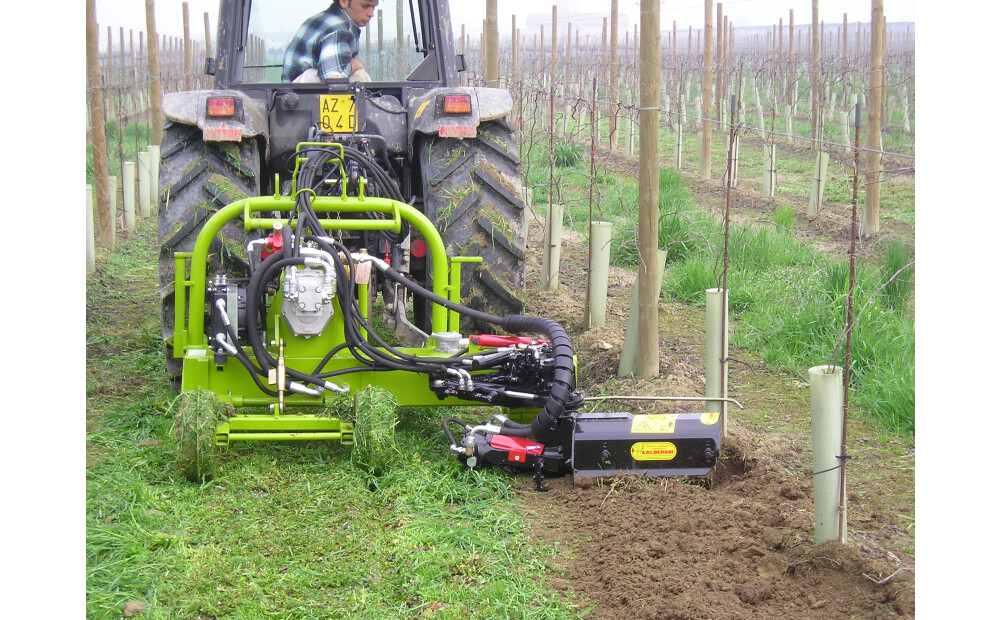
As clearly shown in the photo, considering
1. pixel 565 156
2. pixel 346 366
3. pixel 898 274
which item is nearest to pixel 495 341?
pixel 346 366

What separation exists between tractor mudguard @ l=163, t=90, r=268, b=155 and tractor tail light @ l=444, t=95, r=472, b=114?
33.9 inches

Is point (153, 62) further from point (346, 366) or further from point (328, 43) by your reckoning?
point (346, 366)

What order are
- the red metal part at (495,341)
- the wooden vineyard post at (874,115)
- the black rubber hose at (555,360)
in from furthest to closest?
the wooden vineyard post at (874,115)
the red metal part at (495,341)
the black rubber hose at (555,360)

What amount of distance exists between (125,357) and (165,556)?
104 inches

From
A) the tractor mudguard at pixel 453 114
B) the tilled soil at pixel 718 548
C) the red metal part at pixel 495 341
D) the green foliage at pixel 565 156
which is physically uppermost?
the green foliage at pixel 565 156

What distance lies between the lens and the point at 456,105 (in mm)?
4824

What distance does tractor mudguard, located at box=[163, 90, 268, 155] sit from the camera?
4652 mm

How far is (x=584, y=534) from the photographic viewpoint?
3.62 meters

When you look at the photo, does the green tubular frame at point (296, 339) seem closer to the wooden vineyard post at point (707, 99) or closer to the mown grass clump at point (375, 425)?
the mown grass clump at point (375, 425)

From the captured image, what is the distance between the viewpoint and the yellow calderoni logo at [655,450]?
156 inches

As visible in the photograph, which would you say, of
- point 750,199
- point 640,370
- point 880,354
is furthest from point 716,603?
point 750,199

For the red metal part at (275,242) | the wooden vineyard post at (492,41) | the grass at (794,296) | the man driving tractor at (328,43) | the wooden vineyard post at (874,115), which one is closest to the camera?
the red metal part at (275,242)

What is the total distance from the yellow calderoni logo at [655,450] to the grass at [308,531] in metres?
0.50

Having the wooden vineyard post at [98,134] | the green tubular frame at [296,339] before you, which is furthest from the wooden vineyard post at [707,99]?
the green tubular frame at [296,339]
